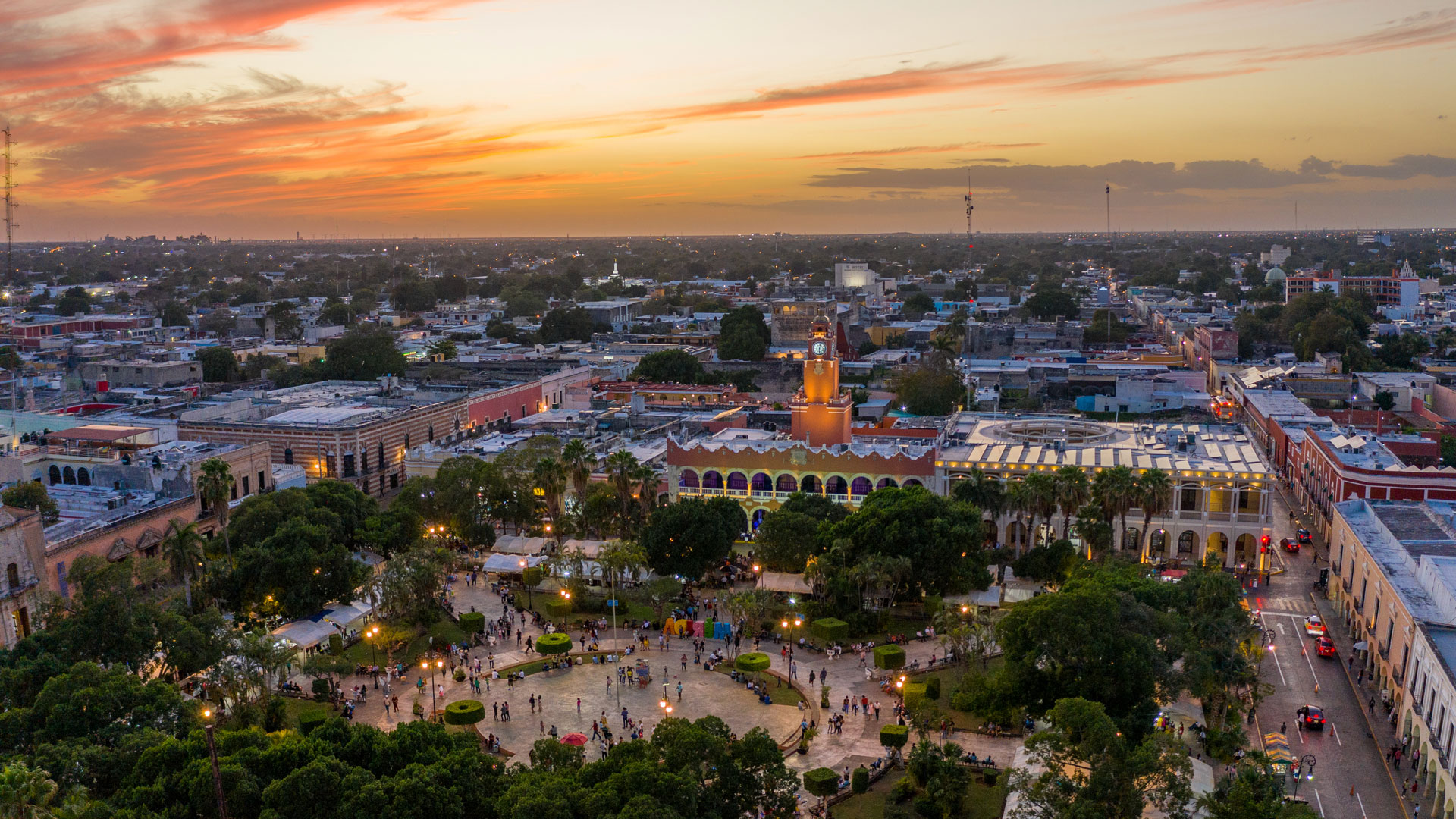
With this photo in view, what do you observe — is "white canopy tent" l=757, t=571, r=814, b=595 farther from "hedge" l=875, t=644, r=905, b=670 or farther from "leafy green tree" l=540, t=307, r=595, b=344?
"leafy green tree" l=540, t=307, r=595, b=344

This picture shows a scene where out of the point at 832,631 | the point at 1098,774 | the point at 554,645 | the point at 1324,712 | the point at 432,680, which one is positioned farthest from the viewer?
the point at 832,631

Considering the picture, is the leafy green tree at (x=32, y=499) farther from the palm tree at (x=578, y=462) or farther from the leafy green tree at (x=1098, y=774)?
the leafy green tree at (x=1098, y=774)

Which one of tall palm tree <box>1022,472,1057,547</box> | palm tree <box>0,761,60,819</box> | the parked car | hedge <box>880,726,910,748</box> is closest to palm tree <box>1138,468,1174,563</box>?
tall palm tree <box>1022,472,1057,547</box>

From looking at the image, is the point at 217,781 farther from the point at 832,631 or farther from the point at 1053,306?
the point at 1053,306

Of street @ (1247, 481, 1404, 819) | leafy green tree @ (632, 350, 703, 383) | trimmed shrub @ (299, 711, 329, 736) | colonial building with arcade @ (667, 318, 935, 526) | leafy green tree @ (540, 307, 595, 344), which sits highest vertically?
leafy green tree @ (540, 307, 595, 344)

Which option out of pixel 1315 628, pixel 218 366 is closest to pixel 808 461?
pixel 1315 628

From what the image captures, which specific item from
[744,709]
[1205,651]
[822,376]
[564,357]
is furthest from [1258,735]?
[564,357]
